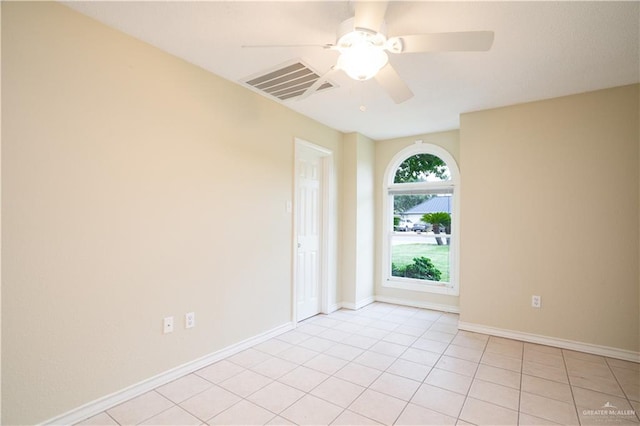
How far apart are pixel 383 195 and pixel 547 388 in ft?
9.76

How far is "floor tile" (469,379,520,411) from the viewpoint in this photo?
212 centimetres

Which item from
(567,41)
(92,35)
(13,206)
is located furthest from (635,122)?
(13,206)

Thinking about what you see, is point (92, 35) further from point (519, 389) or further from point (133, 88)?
point (519, 389)

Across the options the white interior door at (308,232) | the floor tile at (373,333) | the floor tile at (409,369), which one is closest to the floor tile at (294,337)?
the white interior door at (308,232)

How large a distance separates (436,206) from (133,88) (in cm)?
377

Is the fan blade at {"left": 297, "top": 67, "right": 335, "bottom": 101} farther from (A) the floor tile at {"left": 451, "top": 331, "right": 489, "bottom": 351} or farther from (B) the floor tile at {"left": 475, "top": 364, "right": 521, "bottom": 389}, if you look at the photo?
(A) the floor tile at {"left": 451, "top": 331, "right": 489, "bottom": 351}

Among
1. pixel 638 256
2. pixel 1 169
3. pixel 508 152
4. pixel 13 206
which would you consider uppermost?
pixel 508 152

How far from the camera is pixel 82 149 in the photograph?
192 centimetres

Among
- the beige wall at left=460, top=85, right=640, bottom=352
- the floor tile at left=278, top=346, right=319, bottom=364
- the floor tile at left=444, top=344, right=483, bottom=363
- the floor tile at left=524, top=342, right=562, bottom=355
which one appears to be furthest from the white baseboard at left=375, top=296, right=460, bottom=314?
the floor tile at left=278, top=346, right=319, bottom=364

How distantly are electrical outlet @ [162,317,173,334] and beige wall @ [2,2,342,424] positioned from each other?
0.04 metres

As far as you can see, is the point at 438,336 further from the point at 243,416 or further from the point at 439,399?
the point at 243,416

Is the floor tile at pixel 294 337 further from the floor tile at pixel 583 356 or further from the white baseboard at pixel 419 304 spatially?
the floor tile at pixel 583 356

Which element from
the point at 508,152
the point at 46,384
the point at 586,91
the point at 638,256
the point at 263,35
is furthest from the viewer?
the point at 508,152

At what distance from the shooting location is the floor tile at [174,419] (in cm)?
190
